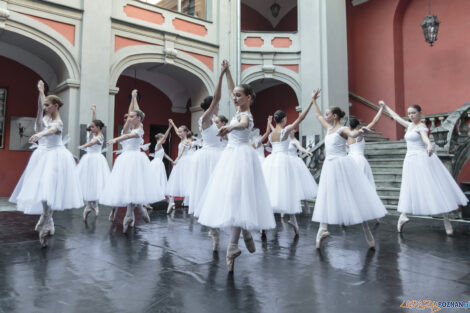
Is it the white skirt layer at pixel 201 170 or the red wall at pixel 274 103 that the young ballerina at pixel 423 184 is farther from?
the red wall at pixel 274 103

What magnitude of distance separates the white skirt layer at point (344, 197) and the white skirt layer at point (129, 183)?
8.26ft

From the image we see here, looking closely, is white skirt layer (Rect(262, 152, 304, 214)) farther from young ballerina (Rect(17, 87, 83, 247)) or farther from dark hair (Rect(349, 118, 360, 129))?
young ballerina (Rect(17, 87, 83, 247))

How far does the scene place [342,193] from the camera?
4.02m

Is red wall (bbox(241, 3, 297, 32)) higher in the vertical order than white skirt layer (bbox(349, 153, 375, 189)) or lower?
higher

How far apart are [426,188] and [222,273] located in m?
3.45

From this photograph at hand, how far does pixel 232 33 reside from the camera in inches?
488

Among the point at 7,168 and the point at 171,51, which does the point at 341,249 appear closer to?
the point at 171,51

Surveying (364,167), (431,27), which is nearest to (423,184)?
(364,167)

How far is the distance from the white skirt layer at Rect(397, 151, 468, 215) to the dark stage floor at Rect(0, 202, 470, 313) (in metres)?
0.41

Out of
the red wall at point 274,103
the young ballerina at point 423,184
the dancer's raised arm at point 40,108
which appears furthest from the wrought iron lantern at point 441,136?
the red wall at point 274,103

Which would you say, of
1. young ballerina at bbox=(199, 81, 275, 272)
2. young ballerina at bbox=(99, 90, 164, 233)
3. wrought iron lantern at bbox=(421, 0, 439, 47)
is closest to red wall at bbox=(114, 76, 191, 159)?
young ballerina at bbox=(99, 90, 164, 233)

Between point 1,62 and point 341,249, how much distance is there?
11488mm

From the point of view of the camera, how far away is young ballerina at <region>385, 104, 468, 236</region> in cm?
494

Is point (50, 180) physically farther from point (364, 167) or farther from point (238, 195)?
point (364, 167)
